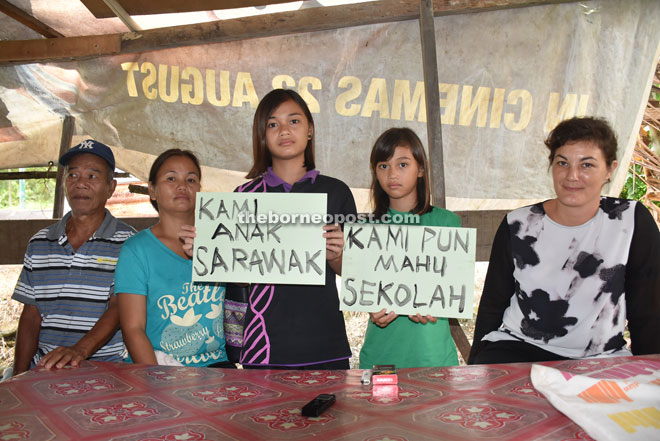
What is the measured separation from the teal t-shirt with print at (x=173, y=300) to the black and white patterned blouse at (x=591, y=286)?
118 centimetres

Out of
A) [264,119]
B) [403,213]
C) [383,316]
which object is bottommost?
[383,316]

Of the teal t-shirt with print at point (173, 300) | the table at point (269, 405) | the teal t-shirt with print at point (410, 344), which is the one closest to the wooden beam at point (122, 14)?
the teal t-shirt with print at point (173, 300)

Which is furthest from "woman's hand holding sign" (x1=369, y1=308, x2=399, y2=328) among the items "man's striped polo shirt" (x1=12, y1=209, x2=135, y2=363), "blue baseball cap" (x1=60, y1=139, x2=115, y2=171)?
"blue baseball cap" (x1=60, y1=139, x2=115, y2=171)

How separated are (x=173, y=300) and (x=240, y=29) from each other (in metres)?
2.10

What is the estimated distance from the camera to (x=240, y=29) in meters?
3.53

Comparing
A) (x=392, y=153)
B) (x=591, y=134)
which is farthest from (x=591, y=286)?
(x=392, y=153)

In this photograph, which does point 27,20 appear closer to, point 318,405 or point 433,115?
point 433,115

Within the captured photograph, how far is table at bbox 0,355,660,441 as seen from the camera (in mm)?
1159

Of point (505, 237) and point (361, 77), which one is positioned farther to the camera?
A: point (361, 77)

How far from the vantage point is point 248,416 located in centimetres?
125

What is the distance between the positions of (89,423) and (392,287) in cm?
105

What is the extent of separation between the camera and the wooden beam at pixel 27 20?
3523 millimetres

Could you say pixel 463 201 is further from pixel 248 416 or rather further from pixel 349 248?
pixel 248 416


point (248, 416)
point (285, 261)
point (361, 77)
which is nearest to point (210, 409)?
point (248, 416)
